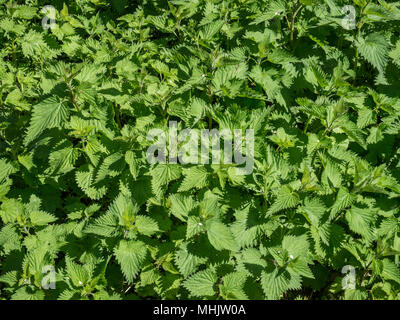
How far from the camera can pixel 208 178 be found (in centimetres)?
280

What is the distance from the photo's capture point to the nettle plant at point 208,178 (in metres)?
2.57

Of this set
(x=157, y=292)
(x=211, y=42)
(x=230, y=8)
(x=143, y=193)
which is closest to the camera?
(x=157, y=292)

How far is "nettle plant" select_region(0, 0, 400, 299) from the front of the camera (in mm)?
2570

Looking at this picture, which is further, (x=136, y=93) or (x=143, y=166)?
(x=136, y=93)

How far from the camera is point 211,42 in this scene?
3822 millimetres

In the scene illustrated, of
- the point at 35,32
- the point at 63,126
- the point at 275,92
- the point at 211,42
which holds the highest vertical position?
the point at 35,32

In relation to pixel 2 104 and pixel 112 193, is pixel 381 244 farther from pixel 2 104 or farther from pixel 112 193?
pixel 2 104

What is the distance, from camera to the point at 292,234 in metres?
2.76

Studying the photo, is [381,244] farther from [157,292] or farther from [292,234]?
[157,292]

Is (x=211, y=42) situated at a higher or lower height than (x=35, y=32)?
lower

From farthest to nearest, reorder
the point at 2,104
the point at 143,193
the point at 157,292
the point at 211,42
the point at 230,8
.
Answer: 1. the point at 230,8
2. the point at 211,42
3. the point at 2,104
4. the point at 143,193
5. the point at 157,292

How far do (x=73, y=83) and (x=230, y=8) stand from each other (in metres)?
2.05

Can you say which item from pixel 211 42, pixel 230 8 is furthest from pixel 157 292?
pixel 230 8

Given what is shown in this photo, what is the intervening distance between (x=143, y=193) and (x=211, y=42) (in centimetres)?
187
